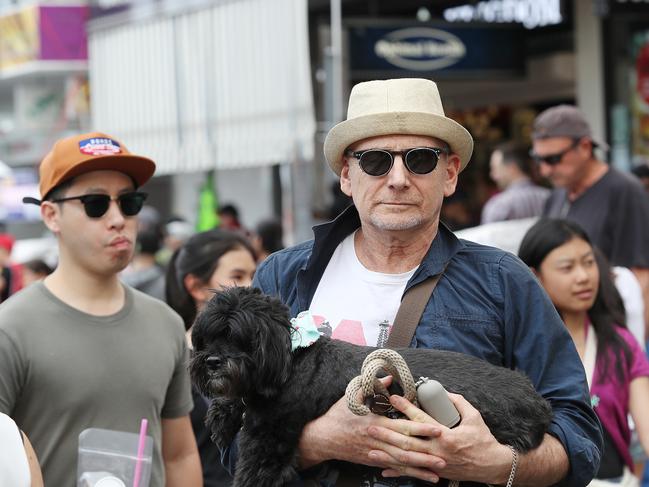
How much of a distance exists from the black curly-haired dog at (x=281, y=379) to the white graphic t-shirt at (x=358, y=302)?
21 centimetres

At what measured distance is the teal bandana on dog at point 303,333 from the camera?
2.86 meters

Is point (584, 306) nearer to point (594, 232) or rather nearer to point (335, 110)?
point (594, 232)

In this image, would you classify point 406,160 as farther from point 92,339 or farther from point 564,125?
point 564,125

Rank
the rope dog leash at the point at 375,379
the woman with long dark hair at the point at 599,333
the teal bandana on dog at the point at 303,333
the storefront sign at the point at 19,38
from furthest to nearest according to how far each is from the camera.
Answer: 1. the storefront sign at the point at 19,38
2. the woman with long dark hair at the point at 599,333
3. the teal bandana on dog at the point at 303,333
4. the rope dog leash at the point at 375,379

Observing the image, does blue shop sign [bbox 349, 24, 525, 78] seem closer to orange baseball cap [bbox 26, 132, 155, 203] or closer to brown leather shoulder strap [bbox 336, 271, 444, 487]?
orange baseball cap [bbox 26, 132, 155, 203]

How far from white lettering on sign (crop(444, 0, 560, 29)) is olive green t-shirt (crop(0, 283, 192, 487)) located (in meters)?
8.31

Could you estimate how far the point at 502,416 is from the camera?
2.92 meters

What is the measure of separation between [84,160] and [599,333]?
250 cm

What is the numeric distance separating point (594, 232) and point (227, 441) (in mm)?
4586

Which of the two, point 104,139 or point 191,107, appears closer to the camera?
point 104,139

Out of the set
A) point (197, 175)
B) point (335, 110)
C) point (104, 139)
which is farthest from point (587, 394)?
point (197, 175)

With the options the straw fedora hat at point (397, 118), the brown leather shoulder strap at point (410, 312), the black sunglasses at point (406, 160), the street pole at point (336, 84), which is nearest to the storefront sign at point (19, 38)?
the street pole at point (336, 84)

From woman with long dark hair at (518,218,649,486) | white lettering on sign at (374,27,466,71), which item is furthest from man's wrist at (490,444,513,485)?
white lettering on sign at (374,27,466,71)

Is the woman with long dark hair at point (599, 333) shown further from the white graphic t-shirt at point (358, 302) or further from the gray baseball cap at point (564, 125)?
the white graphic t-shirt at point (358, 302)
